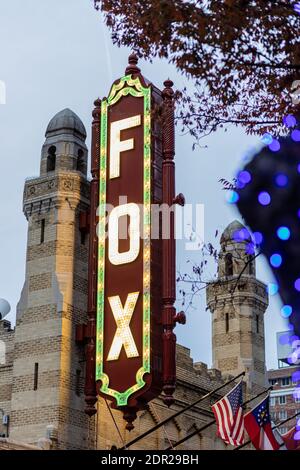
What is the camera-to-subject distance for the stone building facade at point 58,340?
84.7 feet

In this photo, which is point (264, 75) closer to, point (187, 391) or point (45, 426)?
point (45, 426)

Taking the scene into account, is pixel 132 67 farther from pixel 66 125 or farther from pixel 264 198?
pixel 264 198

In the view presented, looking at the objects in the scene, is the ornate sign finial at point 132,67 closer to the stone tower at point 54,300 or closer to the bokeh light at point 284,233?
the stone tower at point 54,300

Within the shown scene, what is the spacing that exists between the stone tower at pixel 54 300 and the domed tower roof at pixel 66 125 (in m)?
0.03

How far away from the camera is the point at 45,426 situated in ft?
83.5

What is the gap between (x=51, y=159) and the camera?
29.4 metres

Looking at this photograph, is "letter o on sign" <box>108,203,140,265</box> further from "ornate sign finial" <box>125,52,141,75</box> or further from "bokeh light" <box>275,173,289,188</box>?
"bokeh light" <box>275,173,289,188</box>

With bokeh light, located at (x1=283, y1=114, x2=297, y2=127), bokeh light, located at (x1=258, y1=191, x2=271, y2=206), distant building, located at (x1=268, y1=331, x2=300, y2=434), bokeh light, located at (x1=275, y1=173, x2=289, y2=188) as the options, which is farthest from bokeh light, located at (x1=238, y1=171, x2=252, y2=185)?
distant building, located at (x1=268, y1=331, x2=300, y2=434)

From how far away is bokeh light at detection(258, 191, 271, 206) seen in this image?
1602cm

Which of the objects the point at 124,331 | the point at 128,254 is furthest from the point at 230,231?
the point at 124,331

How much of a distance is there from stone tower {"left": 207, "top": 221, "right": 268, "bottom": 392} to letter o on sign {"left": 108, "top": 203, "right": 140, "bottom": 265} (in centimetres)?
998

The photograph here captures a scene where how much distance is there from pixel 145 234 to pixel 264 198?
10300 mm

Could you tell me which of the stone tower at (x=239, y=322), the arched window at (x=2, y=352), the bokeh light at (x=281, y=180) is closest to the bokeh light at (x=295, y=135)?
the bokeh light at (x=281, y=180)

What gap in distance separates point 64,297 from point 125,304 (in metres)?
2.06
